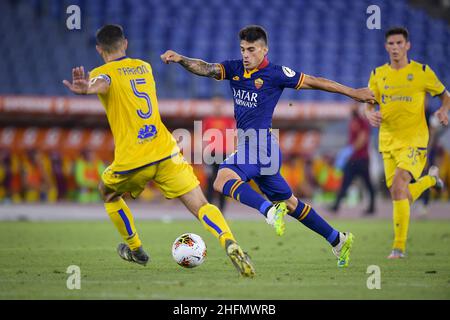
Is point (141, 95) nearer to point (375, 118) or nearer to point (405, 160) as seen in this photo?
point (375, 118)

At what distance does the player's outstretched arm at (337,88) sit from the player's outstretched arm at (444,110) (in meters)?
1.58

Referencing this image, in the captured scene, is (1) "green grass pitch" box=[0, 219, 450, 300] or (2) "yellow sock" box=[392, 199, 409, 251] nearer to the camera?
(1) "green grass pitch" box=[0, 219, 450, 300]

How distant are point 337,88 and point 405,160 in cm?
199

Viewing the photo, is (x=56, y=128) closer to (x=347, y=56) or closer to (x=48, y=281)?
(x=347, y=56)

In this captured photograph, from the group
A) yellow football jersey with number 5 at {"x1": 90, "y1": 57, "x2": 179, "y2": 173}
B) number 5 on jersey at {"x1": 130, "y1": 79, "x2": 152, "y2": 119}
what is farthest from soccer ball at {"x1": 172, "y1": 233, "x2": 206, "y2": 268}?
number 5 on jersey at {"x1": 130, "y1": 79, "x2": 152, "y2": 119}

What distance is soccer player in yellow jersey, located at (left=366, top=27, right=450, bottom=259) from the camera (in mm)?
9391

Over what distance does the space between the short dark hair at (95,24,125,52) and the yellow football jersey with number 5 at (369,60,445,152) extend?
351cm

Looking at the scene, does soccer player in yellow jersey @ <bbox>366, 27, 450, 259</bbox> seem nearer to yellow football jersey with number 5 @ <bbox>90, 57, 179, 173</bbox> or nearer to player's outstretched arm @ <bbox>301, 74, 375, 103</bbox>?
player's outstretched arm @ <bbox>301, 74, 375, 103</bbox>

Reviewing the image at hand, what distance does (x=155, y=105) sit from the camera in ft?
24.9

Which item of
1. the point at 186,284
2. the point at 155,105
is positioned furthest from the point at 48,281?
the point at 155,105

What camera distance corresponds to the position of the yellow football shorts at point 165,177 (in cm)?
748

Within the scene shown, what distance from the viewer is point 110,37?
293 inches

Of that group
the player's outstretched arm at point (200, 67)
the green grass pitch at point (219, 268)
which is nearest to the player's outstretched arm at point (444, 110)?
the green grass pitch at point (219, 268)

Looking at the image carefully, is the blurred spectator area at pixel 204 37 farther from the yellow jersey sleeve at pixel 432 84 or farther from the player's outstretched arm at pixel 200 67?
the player's outstretched arm at pixel 200 67
